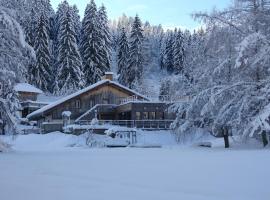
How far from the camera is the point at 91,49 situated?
7106cm

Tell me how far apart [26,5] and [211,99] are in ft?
35.7

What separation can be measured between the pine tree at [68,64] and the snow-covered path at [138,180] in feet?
181

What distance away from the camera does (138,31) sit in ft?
264

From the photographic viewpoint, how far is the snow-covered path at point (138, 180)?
764cm

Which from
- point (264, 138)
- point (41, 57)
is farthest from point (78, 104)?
point (264, 138)

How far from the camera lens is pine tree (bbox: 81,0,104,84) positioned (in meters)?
70.1

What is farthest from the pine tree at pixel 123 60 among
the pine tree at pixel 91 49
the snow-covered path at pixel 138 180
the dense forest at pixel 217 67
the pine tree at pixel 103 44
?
the snow-covered path at pixel 138 180

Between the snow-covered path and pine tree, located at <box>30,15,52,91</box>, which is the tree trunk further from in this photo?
pine tree, located at <box>30,15,52,91</box>

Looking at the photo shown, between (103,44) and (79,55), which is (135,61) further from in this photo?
(79,55)

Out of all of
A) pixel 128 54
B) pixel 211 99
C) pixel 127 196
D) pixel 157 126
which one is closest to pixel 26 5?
pixel 211 99

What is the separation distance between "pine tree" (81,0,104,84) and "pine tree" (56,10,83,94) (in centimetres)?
211

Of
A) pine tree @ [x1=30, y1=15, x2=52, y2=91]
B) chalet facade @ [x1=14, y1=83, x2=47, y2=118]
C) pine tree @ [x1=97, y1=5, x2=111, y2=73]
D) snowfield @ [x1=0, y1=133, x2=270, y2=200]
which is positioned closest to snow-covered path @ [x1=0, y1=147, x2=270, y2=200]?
snowfield @ [x1=0, y1=133, x2=270, y2=200]

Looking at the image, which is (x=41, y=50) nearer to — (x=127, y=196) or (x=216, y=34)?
(x=216, y=34)

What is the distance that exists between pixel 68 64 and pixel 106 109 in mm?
15711
